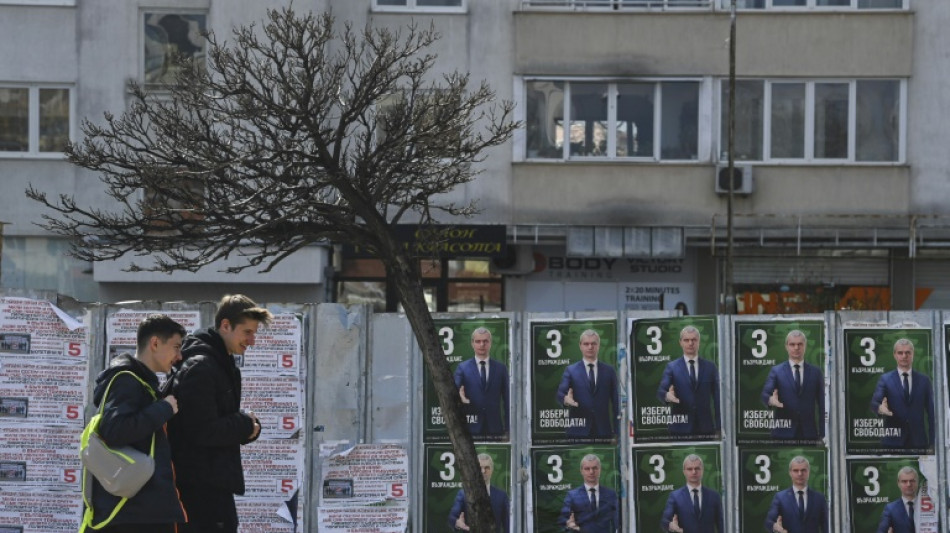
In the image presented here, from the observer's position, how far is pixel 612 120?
2633 centimetres

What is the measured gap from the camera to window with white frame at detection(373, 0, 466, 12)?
86.2 ft

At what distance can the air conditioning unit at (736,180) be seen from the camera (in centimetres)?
2578

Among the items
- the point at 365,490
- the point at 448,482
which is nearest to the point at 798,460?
the point at 448,482

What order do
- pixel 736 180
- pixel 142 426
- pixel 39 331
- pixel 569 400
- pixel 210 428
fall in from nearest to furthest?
pixel 142 426, pixel 210 428, pixel 39 331, pixel 569 400, pixel 736 180

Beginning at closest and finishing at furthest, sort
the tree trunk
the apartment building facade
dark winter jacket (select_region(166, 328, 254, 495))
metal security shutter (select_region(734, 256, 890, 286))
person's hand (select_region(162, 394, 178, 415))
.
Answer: person's hand (select_region(162, 394, 178, 415)), dark winter jacket (select_region(166, 328, 254, 495)), the tree trunk, the apartment building facade, metal security shutter (select_region(734, 256, 890, 286))

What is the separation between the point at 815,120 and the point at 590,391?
694 inches

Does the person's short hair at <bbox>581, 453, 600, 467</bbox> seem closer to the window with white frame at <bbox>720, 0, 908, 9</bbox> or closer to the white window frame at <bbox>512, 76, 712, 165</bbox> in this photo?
the white window frame at <bbox>512, 76, 712, 165</bbox>

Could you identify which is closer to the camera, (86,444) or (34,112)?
(86,444)

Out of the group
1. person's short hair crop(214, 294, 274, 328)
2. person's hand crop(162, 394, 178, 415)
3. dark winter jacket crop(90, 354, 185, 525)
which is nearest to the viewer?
dark winter jacket crop(90, 354, 185, 525)

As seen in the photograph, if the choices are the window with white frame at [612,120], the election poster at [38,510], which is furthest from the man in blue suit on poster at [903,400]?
the window with white frame at [612,120]

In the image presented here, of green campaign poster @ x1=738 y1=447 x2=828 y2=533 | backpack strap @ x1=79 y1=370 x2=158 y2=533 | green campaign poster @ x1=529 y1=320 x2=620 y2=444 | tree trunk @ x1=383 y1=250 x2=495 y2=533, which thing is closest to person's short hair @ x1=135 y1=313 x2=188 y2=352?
backpack strap @ x1=79 y1=370 x2=158 y2=533

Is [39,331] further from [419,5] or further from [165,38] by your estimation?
[419,5]

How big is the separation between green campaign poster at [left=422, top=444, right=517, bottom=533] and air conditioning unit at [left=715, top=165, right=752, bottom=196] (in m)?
16.7

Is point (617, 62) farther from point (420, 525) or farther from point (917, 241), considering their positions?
point (420, 525)
